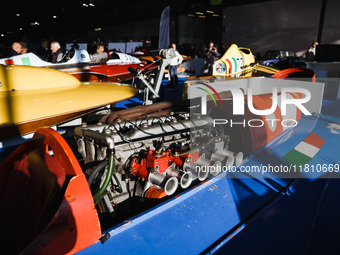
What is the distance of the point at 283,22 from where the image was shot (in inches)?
725

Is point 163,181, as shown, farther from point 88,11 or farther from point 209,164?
point 88,11

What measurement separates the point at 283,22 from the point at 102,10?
25.5 m

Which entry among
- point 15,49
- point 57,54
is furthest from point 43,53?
point 57,54

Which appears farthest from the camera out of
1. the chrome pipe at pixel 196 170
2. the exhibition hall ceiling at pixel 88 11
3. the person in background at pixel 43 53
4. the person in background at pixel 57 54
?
the exhibition hall ceiling at pixel 88 11

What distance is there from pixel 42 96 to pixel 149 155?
2.28m

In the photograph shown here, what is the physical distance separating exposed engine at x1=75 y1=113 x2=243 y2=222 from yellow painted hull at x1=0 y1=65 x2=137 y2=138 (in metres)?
1.33

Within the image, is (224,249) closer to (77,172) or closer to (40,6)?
(77,172)

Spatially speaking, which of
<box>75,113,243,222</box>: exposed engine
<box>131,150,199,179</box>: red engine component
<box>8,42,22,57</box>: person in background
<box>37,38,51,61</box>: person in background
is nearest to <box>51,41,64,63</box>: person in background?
<box>37,38,51,61</box>: person in background

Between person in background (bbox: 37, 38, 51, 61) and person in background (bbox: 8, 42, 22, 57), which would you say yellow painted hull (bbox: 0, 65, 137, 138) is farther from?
person in background (bbox: 37, 38, 51, 61)

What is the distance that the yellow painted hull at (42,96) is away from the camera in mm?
2957

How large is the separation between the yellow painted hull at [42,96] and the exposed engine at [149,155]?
1.33 meters

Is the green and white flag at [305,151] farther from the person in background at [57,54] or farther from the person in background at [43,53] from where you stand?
the person in background at [43,53]

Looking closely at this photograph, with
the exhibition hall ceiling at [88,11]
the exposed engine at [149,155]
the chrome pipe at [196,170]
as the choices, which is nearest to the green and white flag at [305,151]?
the exposed engine at [149,155]

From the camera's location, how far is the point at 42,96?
3.44 meters
